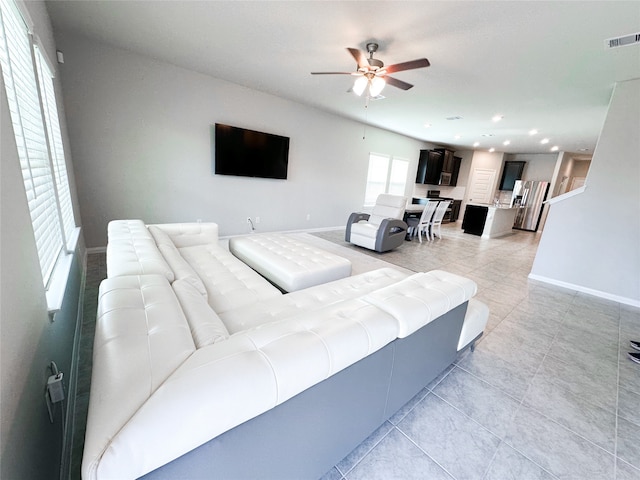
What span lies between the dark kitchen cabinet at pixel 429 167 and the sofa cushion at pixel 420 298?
7334 millimetres

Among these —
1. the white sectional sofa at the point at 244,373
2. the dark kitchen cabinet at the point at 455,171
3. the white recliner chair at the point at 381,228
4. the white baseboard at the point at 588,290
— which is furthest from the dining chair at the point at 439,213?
the white sectional sofa at the point at 244,373

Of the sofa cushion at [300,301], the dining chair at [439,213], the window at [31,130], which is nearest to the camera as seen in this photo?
the window at [31,130]

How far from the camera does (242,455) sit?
0.74 m

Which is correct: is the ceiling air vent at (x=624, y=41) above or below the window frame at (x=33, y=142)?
above

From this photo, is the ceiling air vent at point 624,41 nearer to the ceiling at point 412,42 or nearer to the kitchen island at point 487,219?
the ceiling at point 412,42

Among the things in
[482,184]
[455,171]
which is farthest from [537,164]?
[455,171]

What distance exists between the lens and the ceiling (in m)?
2.06

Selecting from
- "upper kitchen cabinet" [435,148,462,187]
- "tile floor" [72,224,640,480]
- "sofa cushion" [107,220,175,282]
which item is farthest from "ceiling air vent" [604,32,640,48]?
"upper kitchen cabinet" [435,148,462,187]

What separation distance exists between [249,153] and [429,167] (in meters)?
6.10

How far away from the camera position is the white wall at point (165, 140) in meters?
3.22

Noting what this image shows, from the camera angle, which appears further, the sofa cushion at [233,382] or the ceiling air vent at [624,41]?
the ceiling air vent at [624,41]

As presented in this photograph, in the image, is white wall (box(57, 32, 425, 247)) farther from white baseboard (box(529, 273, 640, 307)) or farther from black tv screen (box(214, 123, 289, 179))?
white baseboard (box(529, 273, 640, 307))

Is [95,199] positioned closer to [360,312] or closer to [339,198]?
[360,312]

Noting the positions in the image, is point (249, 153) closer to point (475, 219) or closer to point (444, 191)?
point (475, 219)
